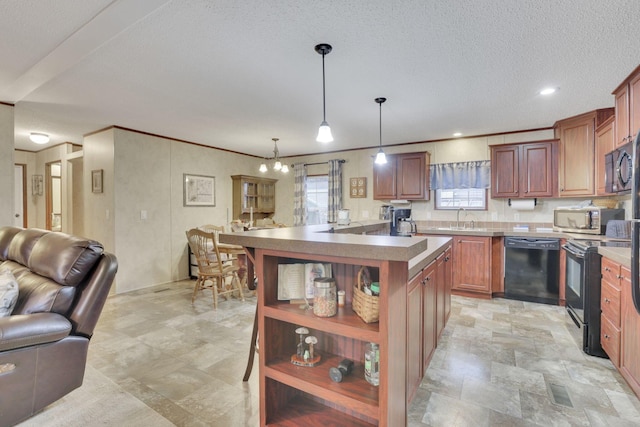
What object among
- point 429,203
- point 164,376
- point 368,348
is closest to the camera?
point 368,348

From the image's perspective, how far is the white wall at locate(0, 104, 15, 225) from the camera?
342 centimetres

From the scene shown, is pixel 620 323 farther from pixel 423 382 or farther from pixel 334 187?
pixel 334 187

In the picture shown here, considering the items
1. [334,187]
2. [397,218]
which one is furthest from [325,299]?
[334,187]

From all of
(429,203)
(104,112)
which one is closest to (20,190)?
(104,112)

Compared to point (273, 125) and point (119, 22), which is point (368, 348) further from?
point (273, 125)

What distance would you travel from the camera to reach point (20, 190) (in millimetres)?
6301

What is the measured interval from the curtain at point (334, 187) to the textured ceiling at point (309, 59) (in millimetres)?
1963

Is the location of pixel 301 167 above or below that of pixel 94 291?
above

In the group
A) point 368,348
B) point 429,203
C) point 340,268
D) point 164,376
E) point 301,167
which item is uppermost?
point 301,167

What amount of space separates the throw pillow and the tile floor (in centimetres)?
67

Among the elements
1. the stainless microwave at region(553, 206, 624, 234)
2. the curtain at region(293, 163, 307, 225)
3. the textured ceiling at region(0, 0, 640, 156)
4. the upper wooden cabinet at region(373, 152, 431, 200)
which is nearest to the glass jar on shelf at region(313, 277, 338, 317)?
the textured ceiling at region(0, 0, 640, 156)

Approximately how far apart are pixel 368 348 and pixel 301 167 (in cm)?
531

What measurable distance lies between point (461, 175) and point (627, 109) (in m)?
2.21

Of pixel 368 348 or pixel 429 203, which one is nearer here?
pixel 368 348
